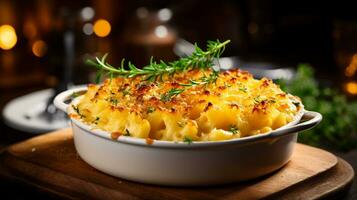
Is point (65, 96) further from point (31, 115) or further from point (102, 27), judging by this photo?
point (102, 27)

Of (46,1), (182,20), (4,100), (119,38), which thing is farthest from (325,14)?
(4,100)

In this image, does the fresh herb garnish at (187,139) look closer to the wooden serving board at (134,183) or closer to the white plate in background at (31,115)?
the wooden serving board at (134,183)

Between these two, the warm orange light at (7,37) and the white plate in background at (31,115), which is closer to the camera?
the white plate in background at (31,115)

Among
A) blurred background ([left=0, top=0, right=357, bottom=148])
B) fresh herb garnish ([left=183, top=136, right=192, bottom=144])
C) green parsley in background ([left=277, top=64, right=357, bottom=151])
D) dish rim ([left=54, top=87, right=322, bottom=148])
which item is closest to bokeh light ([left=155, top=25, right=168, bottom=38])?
blurred background ([left=0, top=0, right=357, bottom=148])

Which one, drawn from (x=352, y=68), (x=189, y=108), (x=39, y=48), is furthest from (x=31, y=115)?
(x=39, y=48)

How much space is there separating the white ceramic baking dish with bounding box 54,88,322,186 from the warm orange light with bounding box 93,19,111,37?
9.77 feet

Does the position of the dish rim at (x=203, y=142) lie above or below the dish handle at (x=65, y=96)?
above

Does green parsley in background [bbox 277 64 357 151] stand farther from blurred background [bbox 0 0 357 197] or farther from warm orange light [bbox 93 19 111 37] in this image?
warm orange light [bbox 93 19 111 37]

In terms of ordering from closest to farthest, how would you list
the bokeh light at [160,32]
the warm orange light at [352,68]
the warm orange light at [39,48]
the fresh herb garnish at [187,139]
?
1. the fresh herb garnish at [187,139]
2. the warm orange light at [352,68]
3. the bokeh light at [160,32]
4. the warm orange light at [39,48]

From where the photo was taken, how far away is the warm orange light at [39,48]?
13.3 ft

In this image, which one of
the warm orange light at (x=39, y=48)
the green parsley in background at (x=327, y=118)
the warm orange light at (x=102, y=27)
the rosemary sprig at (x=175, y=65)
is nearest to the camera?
the rosemary sprig at (x=175, y=65)

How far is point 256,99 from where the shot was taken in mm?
1326

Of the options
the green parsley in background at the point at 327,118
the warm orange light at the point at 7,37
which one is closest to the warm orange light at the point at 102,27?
the warm orange light at the point at 7,37

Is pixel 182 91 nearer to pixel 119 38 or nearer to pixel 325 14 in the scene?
pixel 325 14
